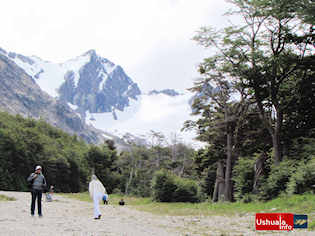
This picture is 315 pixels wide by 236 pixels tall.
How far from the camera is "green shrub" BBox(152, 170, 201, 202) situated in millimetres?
27719

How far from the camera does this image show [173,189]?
92.2 feet

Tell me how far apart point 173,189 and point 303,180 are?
13.0m

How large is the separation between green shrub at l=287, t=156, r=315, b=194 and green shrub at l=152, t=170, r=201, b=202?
1149 centimetres

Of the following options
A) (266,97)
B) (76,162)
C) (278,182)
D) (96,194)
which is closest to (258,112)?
(266,97)

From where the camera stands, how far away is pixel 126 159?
71.9m

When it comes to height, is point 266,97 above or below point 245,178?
above

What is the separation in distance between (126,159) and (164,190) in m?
44.3

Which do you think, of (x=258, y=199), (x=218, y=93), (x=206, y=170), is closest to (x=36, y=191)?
(x=258, y=199)

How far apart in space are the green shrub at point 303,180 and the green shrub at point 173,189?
1149 cm

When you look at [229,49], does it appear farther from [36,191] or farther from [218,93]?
[36,191]

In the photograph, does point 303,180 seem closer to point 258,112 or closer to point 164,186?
point 258,112

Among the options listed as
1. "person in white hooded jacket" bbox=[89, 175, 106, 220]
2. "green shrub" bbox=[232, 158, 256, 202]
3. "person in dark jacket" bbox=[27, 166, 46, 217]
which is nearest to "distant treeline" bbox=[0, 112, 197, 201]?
"green shrub" bbox=[232, 158, 256, 202]

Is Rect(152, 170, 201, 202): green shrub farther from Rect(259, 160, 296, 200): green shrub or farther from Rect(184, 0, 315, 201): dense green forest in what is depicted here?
Rect(259, 160, 296, 200): green shrub

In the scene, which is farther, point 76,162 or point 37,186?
point 76,162
